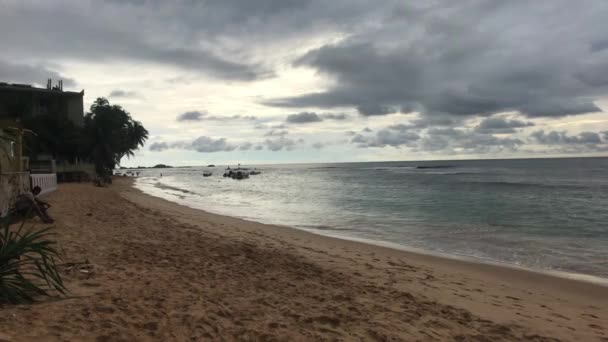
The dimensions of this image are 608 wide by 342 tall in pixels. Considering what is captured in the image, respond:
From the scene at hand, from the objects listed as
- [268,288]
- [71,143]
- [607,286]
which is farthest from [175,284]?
[71,143]

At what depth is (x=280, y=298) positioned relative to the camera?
219 inches

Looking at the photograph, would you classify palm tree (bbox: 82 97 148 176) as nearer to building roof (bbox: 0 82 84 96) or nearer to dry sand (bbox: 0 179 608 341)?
building roof (bbox: 0 82 84 96)

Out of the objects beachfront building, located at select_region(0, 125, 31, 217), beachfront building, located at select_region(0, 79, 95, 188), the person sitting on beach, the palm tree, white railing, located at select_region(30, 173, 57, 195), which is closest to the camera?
beachfront building, located at select_region(0, 125, 31, 217)

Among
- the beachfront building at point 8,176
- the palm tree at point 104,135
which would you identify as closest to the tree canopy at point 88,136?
the palm tree at point 104,135

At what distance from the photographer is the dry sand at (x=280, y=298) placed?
4125 millimetres

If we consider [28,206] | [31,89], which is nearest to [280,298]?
[28,206]

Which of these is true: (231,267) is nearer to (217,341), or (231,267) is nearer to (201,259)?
(201,259)

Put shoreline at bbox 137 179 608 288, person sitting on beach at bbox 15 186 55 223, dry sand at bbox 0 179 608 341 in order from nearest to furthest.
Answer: dry sand at bbox 0 179 608 341 < shoreline at bbox 137 179 608 288 < person sitting on beach at bbox 15 186 55 223

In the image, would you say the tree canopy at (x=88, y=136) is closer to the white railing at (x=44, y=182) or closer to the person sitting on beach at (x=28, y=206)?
the white railing at (x=44, y=182)

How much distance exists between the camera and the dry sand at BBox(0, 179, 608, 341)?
13.5 feet

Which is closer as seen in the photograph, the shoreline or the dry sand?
the dry sand

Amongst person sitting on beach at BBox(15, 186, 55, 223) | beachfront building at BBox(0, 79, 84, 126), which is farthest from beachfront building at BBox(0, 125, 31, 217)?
beachfront building at BBox(0, 79, 84, 126)

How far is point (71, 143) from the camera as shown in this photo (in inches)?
1774

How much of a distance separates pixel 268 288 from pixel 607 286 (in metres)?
7.44
